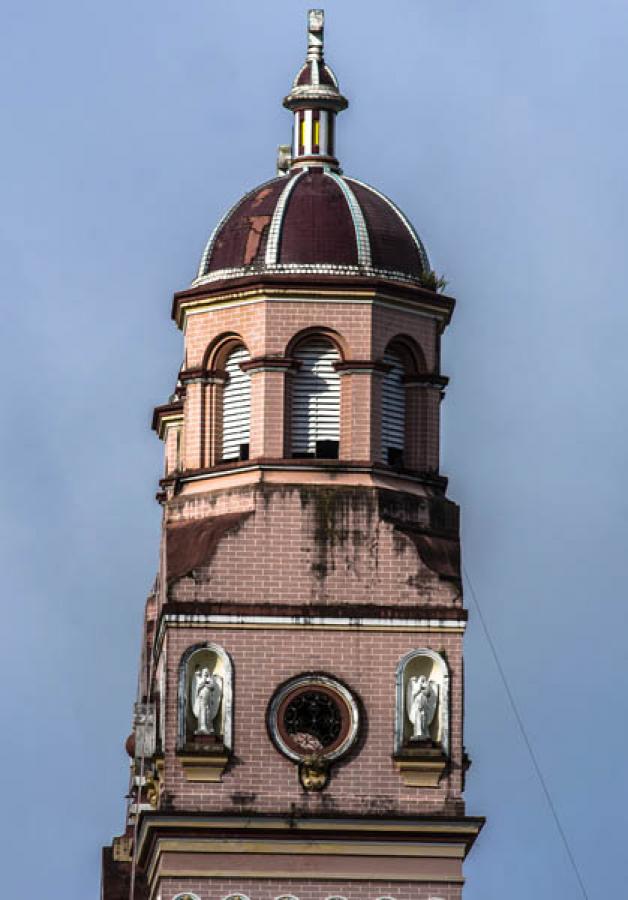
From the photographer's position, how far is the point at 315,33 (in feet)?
272

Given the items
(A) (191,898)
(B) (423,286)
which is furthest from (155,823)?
(B) (423,286)

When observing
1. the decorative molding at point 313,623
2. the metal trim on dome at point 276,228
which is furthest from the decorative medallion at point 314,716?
the metal trim on dome at point 276,228

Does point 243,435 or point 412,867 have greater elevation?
point 243,435

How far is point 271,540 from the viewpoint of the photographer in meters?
77.3

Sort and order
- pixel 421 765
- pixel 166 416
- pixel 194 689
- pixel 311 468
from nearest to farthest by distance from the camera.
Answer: pixel 421 765, pixel 194 689, pixel 311 468, pixel 166 416

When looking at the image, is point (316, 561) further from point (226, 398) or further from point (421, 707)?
point (226, 398)

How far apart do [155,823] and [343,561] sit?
612 cm

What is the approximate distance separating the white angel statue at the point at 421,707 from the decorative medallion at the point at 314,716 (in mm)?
1042

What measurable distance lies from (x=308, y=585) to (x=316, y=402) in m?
3.79

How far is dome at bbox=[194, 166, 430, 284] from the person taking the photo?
260 ft

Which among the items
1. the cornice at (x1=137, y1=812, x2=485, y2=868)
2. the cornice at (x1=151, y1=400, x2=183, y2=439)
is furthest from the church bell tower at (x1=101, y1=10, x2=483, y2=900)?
the cornice at (x1=151, y1=400, x2=183, y2=439)

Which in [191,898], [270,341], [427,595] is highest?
[270,341]

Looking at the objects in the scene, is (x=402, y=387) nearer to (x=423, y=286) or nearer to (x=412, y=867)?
(x=423, y=286)

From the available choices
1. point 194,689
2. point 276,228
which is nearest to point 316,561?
point 194,689
